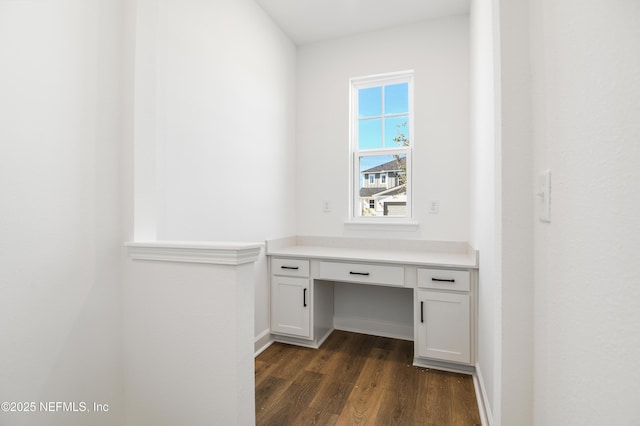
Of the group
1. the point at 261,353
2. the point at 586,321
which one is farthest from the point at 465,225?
the point at 586,321

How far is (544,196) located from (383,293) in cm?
239

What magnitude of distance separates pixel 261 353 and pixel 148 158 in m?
1.83

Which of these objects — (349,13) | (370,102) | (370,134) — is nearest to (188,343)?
(370,134)

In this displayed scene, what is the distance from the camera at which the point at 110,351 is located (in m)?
1.48

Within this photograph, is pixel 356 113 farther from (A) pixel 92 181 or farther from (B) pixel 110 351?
(B) pixel 110 351

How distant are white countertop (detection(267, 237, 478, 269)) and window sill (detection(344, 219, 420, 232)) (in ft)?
0.40

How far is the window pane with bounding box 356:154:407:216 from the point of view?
3.15 metres

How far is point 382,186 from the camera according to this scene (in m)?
3.23

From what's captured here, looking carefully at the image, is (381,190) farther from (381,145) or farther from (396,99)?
(396,99)

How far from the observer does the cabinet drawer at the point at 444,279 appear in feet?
7.54

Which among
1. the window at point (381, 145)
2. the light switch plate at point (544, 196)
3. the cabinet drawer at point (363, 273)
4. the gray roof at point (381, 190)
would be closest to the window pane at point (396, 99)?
the window at point (381, 145)

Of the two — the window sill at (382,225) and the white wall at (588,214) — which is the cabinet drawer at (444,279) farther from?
the white wall at (588,214)

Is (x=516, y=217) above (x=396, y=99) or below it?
below

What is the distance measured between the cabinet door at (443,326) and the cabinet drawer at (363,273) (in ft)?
0.70
